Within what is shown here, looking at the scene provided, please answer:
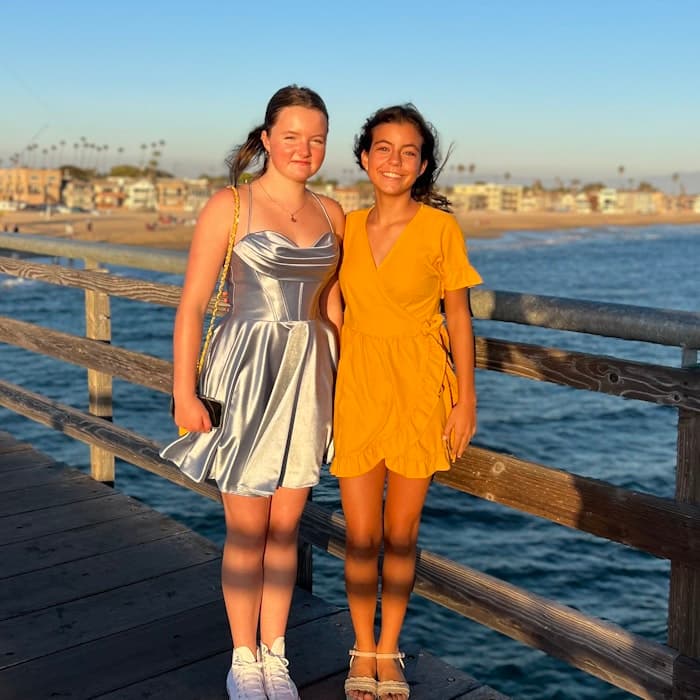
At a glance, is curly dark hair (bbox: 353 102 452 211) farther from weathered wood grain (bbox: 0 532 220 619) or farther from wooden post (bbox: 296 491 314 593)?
weathered wood grain (bbox: 0 532 220 619)

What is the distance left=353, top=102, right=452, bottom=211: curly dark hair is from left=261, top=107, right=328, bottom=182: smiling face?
13 centimetres

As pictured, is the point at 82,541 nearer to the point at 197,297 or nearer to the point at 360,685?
the point at 360,685

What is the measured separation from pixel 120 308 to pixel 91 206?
12244 cm

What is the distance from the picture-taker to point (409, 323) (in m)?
2.36

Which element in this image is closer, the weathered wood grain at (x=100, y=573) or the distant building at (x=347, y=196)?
the weathered wood grain at (x=100, y=573)

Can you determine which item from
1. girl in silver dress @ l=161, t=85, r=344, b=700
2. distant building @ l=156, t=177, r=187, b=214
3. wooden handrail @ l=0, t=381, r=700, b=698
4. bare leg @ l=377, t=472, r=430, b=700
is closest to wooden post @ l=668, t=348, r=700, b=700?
wooden handrail @ l=0, t=381, r=700, b=698

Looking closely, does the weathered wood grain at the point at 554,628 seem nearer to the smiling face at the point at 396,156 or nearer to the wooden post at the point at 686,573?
the wooden post at the point at 686,573

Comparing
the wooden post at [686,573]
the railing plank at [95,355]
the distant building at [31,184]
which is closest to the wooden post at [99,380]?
the railing plank at [95,355]

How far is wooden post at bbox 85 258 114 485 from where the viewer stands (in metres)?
4.08

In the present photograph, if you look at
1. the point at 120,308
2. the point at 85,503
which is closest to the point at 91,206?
the point at 120,308

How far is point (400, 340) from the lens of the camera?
236cm

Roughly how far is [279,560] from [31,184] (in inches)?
6750

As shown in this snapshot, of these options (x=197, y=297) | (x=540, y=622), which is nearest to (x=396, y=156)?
(x=197, y=297)

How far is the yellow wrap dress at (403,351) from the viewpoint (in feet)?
7.69
